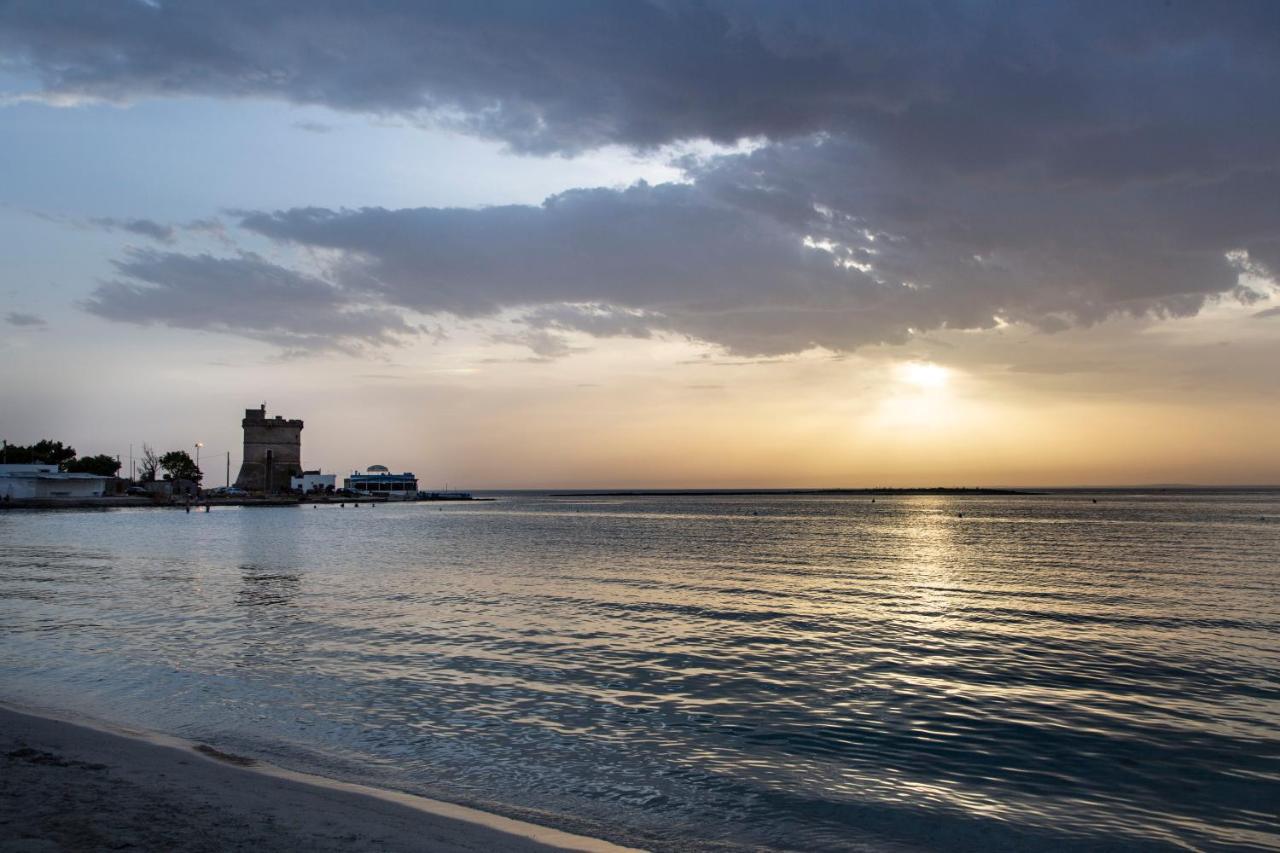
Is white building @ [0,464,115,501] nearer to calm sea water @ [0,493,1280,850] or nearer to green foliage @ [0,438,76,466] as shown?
green foliage @ [0,438,76,466]

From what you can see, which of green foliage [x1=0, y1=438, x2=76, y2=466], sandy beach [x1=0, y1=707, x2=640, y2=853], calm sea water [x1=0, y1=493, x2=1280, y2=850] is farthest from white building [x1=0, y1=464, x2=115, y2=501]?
sandy beach [x1=0, y1=707, x2=640, y2=853]

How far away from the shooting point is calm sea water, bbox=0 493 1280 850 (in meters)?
10.7

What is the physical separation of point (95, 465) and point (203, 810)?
219113mm

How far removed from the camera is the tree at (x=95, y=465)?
610ft

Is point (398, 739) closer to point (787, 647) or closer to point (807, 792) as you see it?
point (807, 792)

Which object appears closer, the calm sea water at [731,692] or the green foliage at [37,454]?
the calm sea water at [731,692]

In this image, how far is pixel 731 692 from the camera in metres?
17.0

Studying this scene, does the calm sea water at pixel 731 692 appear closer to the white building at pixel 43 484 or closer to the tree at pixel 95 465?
the white building at pixel 43 484

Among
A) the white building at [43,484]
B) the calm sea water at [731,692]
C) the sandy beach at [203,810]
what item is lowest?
the calm sea water at [731,692]

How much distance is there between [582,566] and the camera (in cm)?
4556

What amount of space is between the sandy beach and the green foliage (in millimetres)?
202348

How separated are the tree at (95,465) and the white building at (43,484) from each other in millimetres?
34425

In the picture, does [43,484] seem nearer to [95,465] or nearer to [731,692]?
Result: [95,465]

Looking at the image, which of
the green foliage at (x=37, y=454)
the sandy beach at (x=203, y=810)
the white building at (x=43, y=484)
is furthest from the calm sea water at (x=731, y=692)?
the green foliage at (x=37, y=454)
